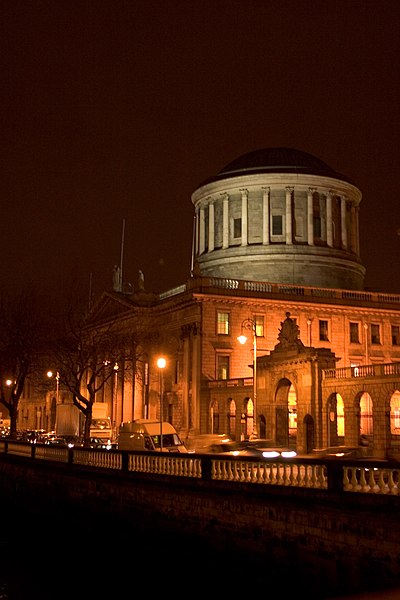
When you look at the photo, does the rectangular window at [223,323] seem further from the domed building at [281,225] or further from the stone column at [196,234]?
the stone column at [196,234]

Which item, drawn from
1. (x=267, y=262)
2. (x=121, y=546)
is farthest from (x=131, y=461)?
(x=267, y=262)

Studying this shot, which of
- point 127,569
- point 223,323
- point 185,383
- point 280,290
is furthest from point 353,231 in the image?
point 127,569

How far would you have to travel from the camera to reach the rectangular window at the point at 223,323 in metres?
73.4

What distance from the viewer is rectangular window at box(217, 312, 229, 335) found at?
241 feet

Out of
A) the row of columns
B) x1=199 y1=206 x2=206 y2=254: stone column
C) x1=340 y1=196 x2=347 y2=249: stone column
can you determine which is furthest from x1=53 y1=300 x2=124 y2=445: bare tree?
x1=340 y1=196 x2=347 y2=249: stone column

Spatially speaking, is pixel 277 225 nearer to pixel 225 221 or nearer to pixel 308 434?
pixel 225 221

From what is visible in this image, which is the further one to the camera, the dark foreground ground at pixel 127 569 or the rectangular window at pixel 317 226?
the rectangular window at pixel 317 226

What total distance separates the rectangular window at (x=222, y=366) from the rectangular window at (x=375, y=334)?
13828mm

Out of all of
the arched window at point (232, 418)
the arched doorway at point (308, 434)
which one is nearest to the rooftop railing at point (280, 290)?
the arched window at point (232, 418)

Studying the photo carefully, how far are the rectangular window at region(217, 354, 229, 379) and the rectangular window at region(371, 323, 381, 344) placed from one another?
13.8 m

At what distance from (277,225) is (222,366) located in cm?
2496

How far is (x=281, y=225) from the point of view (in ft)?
305

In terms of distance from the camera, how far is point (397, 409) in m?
57.8

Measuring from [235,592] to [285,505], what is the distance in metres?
3.22
